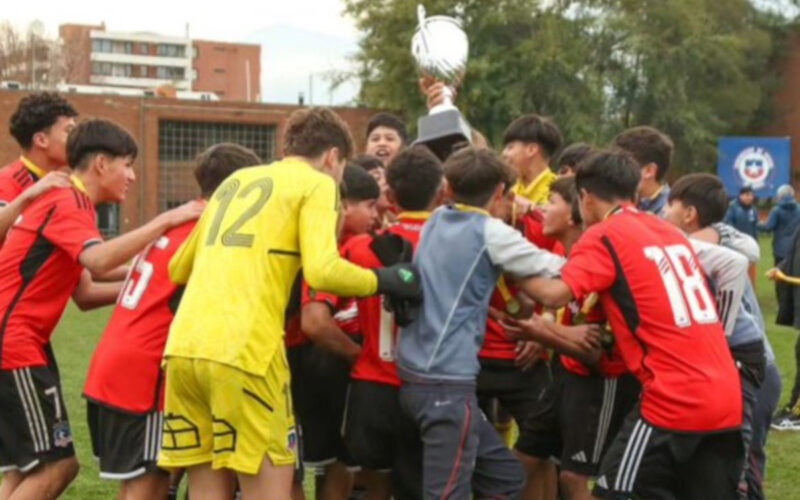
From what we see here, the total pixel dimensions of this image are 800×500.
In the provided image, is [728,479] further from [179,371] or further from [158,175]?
[158,175]

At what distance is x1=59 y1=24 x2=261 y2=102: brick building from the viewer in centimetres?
15000

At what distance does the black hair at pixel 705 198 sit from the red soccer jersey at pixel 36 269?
2801mm

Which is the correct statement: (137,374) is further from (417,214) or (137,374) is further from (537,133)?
(537,133)

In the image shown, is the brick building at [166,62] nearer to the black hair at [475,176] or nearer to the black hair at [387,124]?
the black hair at [387,124]

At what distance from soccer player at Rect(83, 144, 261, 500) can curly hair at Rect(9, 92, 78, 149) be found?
149 cm

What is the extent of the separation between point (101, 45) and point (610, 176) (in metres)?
159

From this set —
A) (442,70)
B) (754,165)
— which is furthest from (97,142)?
(754,165)

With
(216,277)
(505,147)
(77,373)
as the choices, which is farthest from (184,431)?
(77,373)

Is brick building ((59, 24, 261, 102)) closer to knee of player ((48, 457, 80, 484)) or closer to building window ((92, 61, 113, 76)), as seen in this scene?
building window ((92, 61, 113, 76))

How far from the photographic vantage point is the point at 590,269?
4965mm

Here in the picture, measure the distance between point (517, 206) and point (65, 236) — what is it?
7.53ft

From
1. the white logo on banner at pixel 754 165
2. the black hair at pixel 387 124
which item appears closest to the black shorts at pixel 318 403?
the black hair at pixel 387 124

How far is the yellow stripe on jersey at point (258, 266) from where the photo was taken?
4.61 meters

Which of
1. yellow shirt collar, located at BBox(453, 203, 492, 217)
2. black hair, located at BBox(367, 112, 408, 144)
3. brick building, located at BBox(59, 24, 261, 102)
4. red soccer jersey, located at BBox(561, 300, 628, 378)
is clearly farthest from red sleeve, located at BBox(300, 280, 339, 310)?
brick building, located at BBox(59, 24, 261, 102)
